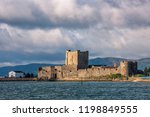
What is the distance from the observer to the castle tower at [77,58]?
475 feet

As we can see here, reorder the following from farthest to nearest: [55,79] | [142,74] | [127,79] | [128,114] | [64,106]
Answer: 1. [55,79]
2. [142,74]
3. [127,79]
4. [64,106]
5. [128,114]

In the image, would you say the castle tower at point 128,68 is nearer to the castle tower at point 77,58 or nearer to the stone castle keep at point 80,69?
the stone castle keep at point 80,69

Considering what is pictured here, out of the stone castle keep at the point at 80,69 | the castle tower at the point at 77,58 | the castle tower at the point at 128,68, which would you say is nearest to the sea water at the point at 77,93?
the castle tower at the point at 128,68

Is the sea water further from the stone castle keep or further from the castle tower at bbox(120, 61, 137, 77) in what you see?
the stone castle keep

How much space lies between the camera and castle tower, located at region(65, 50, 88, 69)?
145m

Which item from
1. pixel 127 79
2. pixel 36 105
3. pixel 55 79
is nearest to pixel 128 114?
pixel 36 105

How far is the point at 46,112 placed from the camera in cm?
2073

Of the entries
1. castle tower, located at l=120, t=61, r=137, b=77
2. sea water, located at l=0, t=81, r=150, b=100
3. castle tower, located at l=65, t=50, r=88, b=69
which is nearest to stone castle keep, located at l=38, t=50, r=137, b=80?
castle tower, located at l=65, t=50, r=88, b=69

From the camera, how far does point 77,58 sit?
14462 cm

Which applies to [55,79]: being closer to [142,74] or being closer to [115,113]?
[142,74]

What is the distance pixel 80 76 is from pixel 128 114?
12746 cm

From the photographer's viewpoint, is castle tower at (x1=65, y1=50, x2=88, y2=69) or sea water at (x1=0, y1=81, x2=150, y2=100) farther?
castle tower at (x1=65, y1=50, x2=88, y2=69)

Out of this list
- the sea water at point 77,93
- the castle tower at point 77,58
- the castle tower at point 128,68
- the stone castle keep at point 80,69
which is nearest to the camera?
the sea water at point 77,93

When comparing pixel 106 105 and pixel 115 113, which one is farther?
pixel 106 105
